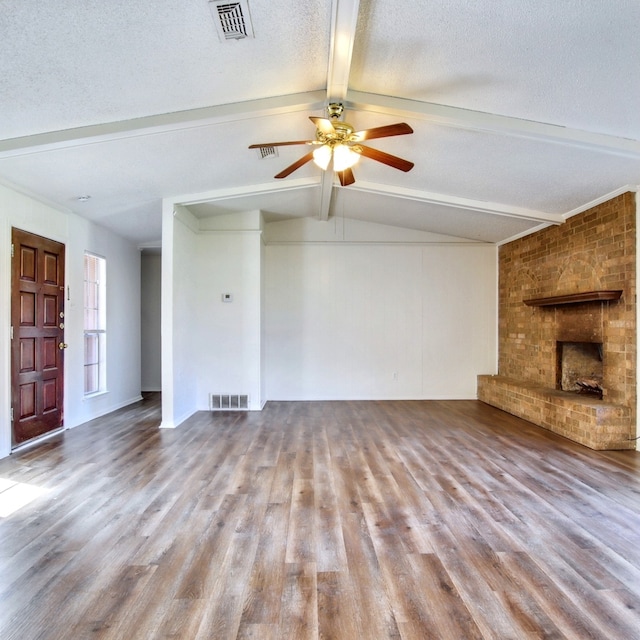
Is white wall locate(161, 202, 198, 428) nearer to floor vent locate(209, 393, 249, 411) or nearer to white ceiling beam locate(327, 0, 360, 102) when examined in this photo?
floor vent locate(209, 393, 249, 411)

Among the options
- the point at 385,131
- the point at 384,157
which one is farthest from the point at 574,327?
the point at 385,131

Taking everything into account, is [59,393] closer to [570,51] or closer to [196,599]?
[196,599]

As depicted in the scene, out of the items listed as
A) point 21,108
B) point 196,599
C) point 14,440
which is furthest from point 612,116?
point 14,440

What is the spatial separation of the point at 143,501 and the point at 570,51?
3.95 metres

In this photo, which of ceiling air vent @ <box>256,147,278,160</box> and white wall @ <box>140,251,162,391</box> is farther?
white wall @ <box>140,251,162,391</box>

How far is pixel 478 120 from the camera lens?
3068 mm

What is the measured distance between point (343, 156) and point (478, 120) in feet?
3.66

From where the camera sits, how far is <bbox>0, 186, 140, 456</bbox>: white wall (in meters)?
3.67

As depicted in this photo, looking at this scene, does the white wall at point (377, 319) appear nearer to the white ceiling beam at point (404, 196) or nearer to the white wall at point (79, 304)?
the white ceiling beam at point (404, 196)

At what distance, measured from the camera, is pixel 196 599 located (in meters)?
1.72

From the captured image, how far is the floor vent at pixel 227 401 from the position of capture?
5.63 m

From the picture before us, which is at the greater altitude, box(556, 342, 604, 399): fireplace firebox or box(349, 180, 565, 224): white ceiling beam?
box(349, 180, 565, 224): white ceiling beam

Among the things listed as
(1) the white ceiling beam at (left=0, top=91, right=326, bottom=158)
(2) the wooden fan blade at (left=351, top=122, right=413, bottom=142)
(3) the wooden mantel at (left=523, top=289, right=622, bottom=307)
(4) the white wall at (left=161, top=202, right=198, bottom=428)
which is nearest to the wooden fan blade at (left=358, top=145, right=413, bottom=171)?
(2) the wooden fan blade at (left=351, top=122, right=413, bottom=142)

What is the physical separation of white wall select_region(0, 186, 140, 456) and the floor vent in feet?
4.80
